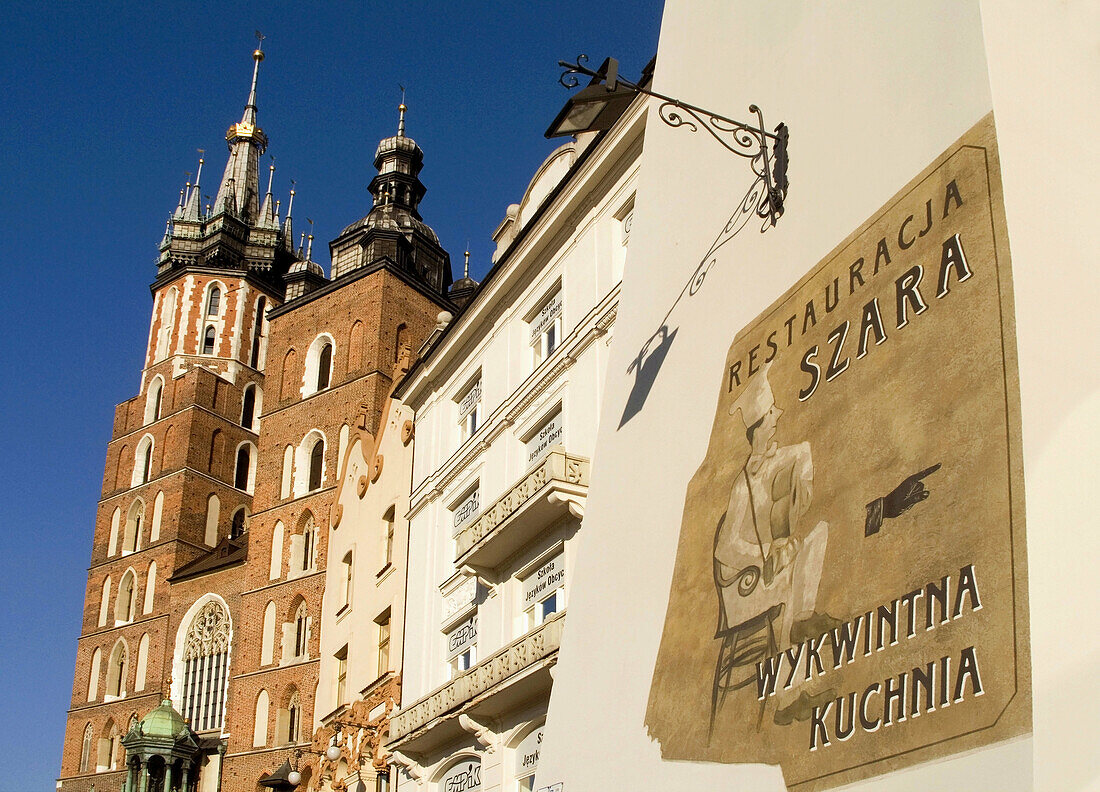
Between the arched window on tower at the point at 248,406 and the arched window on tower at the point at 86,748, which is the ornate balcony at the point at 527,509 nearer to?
the arched window on tower at the point at 86,748

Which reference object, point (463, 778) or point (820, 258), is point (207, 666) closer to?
point (463, 778)

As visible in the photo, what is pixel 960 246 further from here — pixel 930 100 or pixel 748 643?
pixel 748 643

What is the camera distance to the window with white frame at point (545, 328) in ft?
60.7

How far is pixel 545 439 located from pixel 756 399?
31.2 ft

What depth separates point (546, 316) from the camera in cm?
1900

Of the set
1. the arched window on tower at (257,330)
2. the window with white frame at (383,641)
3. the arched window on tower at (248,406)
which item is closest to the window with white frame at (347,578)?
the window with white frame at (383,641)

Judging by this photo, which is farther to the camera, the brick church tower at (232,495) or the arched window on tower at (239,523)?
the arched window on tower at (239,523)

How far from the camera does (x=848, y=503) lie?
693 cm

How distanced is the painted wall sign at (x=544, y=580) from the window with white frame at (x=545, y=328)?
338 cm

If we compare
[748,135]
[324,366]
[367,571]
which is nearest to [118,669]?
[324,366]

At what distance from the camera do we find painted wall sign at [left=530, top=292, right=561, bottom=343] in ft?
61.1

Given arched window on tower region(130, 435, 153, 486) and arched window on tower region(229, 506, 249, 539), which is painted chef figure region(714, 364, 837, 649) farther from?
arched window on tower region(130, 435, 153, 486)

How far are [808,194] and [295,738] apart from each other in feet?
113

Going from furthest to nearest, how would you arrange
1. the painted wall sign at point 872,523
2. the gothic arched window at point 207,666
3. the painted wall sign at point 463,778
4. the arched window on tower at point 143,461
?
→ 1. the arched window on tower at point 143,461
2. the gothic arched window at point 207,666
3. the painted wall sign at point 463,778
4. the painted wall sign at point 872,523
